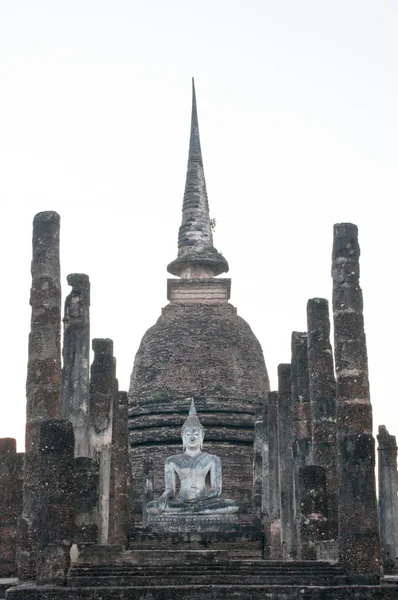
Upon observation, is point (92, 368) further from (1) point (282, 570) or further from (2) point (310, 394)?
(1) point (282, 570)

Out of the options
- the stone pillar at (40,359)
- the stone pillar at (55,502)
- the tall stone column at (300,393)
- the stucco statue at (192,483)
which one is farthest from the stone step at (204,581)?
the stucco statue at (192,483)

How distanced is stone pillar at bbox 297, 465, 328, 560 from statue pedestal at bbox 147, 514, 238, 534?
713 centimetres

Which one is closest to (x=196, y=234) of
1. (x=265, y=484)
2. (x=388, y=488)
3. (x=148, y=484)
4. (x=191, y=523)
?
(x=148, y=484)

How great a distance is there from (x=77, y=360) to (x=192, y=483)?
7.10 metres

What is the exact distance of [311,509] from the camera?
41.8ft

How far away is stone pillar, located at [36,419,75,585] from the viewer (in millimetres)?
10492

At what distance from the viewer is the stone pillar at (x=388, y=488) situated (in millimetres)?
20422

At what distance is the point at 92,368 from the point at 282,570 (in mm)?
6068

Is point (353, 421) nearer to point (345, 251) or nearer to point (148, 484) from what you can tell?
point (345, 251)

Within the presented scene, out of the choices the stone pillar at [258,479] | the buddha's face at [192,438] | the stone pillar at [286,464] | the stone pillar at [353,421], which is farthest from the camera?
the buddha's face at [192,438]

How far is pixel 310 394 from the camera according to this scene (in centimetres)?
1560

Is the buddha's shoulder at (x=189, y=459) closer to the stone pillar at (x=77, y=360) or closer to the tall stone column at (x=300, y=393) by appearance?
the tall stone column at (x=300, y=393)

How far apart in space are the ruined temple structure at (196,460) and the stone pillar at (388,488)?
40mm

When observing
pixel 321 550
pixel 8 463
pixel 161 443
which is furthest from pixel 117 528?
pixel 161 443
